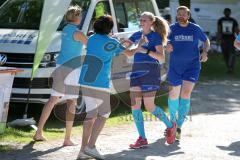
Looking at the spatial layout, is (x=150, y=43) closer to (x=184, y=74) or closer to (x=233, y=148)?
(x=184, y=74)

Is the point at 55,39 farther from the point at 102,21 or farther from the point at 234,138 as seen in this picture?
the point at 234,138

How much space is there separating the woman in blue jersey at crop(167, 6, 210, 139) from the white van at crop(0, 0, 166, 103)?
1805 mm

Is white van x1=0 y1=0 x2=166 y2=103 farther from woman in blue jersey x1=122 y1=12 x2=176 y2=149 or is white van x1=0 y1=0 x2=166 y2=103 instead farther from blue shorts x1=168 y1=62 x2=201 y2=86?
blue shorts x1=168 y1=62 x2=201 y2=86

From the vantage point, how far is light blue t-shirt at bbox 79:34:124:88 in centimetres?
725

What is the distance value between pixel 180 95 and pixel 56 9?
7.21 feet

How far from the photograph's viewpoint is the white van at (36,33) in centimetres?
930

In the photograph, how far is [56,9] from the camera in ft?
29.8

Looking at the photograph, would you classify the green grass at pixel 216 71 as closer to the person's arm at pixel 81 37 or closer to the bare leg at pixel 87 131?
the person's arm at pixel 81 37

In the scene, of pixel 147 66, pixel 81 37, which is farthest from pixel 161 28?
pixel 81 37

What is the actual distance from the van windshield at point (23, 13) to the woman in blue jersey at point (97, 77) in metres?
2.84

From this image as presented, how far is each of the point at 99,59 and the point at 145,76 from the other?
1108 mm

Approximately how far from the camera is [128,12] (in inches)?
457

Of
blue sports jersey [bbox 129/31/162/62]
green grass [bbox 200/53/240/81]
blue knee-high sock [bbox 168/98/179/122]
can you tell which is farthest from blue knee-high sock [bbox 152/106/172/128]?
green grass [bbox 200/53/240/81]

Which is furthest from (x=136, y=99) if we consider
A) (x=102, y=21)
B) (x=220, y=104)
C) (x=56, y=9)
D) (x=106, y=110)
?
(x=220, y=104)
